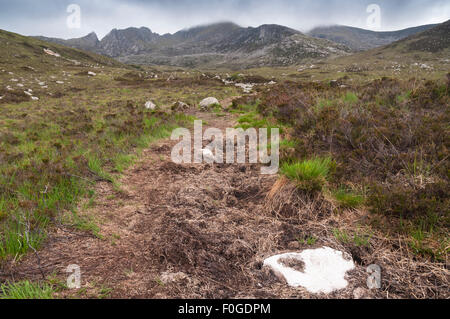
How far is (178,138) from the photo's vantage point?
294 inches

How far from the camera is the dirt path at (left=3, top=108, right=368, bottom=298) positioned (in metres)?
2.14

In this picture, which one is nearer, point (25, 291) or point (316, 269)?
point (25, 291)

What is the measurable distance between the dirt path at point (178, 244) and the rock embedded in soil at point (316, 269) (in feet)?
0.34

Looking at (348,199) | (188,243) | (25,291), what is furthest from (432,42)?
(25,291)

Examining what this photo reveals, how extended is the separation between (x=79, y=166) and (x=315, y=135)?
5.28 m

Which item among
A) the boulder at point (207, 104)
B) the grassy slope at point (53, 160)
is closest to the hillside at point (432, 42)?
the boulder at point (207, 104)

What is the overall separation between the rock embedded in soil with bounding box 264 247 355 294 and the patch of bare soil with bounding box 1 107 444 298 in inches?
2.8

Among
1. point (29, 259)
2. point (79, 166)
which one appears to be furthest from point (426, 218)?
point (79, 166)

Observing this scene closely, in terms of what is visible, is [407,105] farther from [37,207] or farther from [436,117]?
[37,207]

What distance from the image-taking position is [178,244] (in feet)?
8.72

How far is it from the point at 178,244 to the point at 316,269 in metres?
1.56

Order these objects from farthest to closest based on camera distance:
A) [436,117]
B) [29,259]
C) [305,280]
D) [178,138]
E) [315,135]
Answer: [178,138]
[315,135]
[436,117]
[29,259]
[305,280]

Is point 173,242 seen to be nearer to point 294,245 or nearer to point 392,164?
point 294,245
